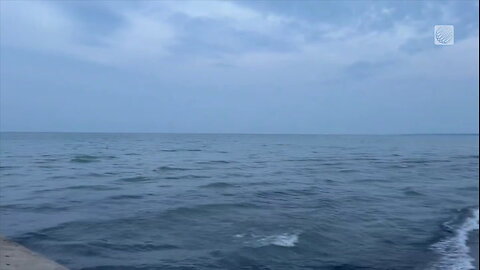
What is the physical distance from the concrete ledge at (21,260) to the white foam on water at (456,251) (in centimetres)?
755

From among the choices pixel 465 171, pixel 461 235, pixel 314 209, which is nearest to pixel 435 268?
pixel 461 235

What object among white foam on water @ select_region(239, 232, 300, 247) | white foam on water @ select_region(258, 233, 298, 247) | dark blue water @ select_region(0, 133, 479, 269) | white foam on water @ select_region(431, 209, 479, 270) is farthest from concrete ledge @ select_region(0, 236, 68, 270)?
white foam on water @ select_region(431, 209, 479, 270)

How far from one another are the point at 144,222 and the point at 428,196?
12.6 meters

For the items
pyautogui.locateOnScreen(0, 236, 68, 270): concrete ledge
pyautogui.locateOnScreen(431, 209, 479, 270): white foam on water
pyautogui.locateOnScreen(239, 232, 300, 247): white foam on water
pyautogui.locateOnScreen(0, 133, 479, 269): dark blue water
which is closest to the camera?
pyautogui.locateOnScreen(0, 236, 68, 270): concrete ledge

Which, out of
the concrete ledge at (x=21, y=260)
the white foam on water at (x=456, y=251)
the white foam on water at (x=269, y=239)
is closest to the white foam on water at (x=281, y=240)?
the white foam on water at (x=269, y=239)

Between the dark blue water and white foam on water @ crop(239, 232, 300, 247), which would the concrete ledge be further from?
white foam on water @ crop(239, 232, 300, 247)

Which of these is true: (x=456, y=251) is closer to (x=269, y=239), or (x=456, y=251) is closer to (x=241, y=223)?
(x=269, y=239)

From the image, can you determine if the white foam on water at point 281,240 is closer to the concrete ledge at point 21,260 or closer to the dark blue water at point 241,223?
the dark blue water at point 241,223

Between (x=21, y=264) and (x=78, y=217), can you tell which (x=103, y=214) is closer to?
(x=78, y=217)

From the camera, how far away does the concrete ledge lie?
7.10 m

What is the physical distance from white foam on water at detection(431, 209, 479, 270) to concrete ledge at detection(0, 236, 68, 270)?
7551 millimetres

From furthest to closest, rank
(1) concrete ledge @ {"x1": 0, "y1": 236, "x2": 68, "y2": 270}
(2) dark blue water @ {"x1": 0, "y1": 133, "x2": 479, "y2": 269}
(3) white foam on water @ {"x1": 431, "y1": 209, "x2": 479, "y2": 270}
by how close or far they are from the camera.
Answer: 1. (2) dark blue water @ {"x1": 0, "y1": 133, "x2": 479, "y2": 269}
2. (3) white foam on water @ {"x1": 431, "y1": 209, "x2": 479, "y2": 270}
3. (1) concrete ledge @ {"x1": 0, "y1": 236, "x2": 68, "y2": 270}

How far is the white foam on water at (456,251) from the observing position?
812cm

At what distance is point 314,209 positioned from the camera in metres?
14.4
